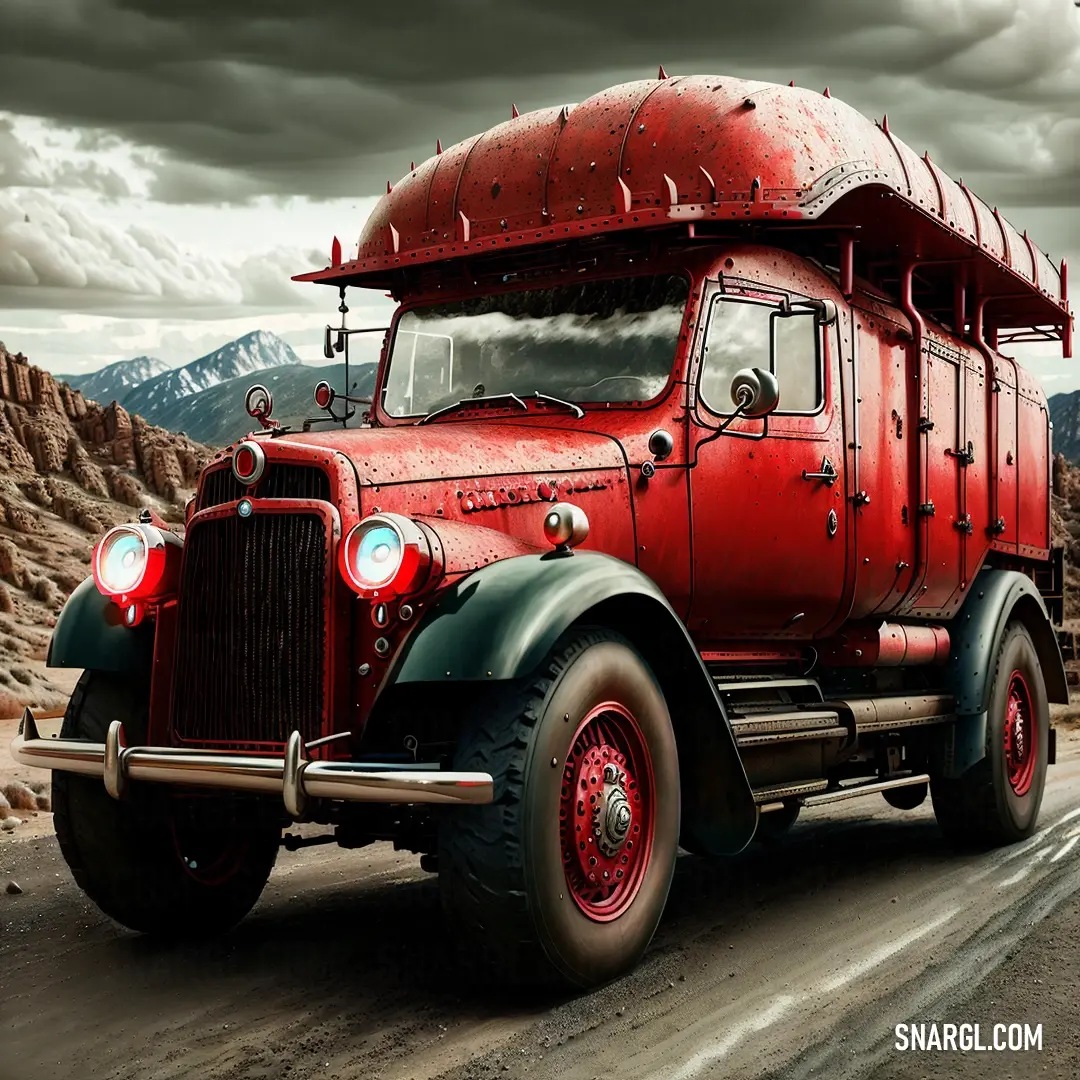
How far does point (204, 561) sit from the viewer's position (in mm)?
5777

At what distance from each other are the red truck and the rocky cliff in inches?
699

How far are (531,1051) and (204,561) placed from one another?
222 centimetres

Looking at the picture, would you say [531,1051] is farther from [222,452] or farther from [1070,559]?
[1070,559]

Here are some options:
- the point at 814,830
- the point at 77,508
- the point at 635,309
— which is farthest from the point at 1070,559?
the point at 635,309

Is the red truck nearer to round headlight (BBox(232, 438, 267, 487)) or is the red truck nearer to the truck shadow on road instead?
round headlight (BBox(232, 438, 267, 487))

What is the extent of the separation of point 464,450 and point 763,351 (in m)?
1.89

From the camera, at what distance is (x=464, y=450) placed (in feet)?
20.0

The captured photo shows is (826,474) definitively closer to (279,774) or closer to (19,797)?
(279,774)

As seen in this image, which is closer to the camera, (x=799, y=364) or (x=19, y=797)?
(x=799, y=364)

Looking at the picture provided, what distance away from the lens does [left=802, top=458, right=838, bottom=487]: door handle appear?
7.48m

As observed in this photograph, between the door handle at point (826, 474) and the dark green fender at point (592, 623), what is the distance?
65.9 inches

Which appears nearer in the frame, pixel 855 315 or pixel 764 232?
pixel 764 232

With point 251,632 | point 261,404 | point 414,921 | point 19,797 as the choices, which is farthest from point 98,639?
point 19,797

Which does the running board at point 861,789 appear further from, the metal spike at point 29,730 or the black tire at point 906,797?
the metal spike at point 29,730
